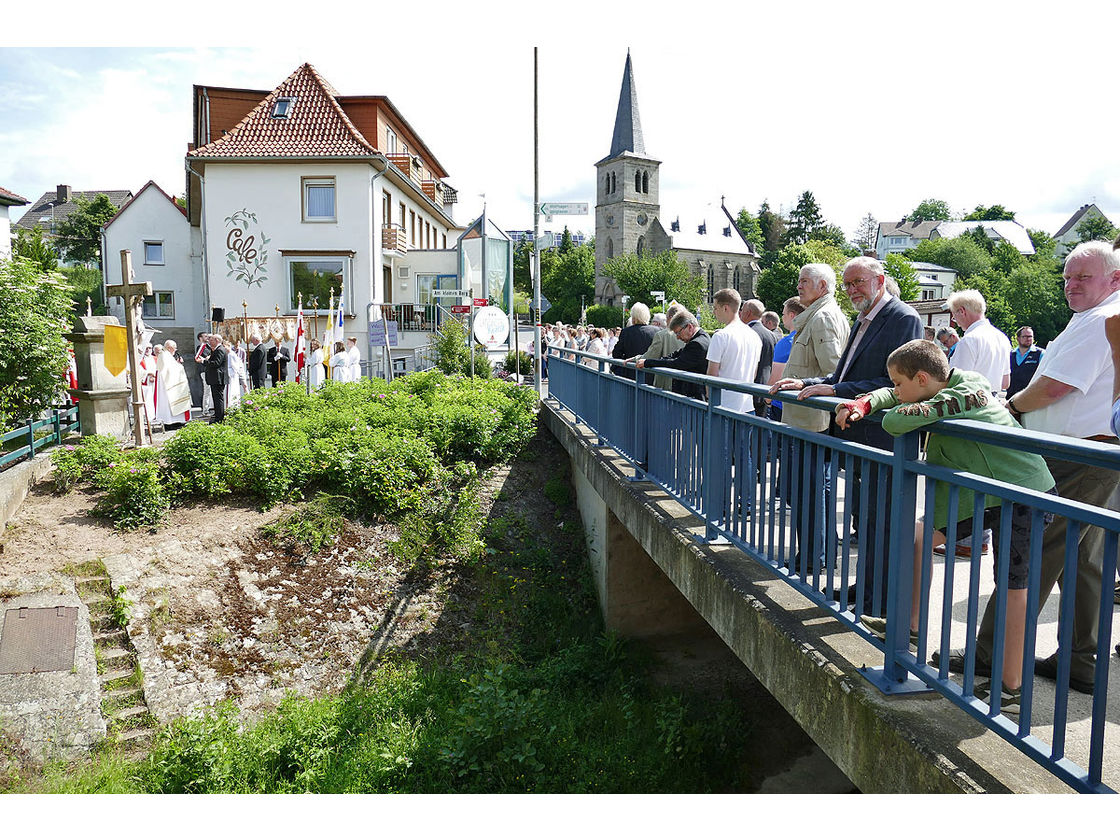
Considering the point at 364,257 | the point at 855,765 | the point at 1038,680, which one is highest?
the point at 364,257

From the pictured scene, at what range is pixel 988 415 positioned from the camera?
9.57ft

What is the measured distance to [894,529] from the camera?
118 inches

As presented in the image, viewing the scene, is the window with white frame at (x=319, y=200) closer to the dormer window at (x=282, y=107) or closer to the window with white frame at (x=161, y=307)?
the dormer window at (x=282, y=107)

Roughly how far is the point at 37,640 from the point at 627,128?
82.2 metres

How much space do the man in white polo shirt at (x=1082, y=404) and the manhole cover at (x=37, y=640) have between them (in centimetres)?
726

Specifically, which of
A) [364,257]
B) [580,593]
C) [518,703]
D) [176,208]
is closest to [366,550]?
[580,593]

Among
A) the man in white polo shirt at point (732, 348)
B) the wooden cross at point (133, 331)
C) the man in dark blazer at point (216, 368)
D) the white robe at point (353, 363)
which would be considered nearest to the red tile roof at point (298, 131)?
the white robe at point (353, 363)

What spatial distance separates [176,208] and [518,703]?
3421 centimetres

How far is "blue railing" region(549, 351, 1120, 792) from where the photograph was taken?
86.3 inches

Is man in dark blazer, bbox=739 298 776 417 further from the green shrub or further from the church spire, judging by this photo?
the church spire

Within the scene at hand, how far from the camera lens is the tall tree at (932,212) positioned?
5527 inches

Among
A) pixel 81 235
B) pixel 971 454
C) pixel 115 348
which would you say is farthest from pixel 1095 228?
pixel 971 454

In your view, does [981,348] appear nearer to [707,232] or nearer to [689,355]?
[689,355]

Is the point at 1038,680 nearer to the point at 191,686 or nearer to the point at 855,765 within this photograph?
the point at 855,765
